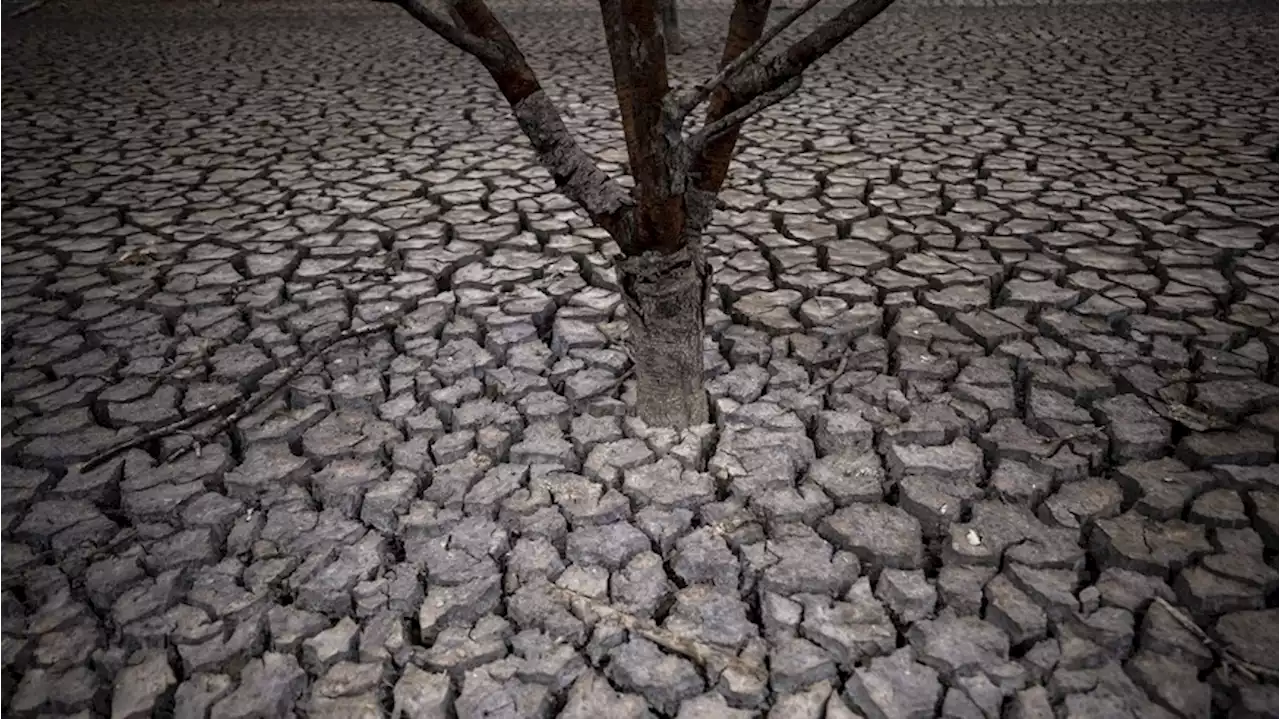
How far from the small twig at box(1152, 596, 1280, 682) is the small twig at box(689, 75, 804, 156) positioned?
981mm

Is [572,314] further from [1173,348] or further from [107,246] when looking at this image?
[107,246]

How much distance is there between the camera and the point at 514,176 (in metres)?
3.39

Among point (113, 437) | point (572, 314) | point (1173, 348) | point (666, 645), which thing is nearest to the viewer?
point (666, 645)

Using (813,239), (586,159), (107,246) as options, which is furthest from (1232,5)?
(107,246)

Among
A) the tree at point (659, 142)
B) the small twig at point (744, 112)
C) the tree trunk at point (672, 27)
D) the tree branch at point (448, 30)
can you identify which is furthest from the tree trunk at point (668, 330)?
the tree trunk at point (672, 27)

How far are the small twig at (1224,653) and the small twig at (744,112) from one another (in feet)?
3.22

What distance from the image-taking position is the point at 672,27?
225 inches

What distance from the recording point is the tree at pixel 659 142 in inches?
51.9

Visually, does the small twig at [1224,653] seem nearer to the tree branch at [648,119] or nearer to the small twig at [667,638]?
the small twig at [667,638]

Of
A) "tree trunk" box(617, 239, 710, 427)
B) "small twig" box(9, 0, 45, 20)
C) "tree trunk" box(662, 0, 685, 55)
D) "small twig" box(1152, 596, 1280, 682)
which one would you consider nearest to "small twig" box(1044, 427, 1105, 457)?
"small twig" box(1152, 596, 1280, 682)

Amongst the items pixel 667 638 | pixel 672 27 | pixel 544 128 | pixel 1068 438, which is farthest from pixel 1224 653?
pixel 672 27

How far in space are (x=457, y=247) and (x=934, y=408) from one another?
5.22ft

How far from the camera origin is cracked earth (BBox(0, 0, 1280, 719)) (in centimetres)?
128

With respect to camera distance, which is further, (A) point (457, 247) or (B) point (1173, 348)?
(A) point (457, 247)
